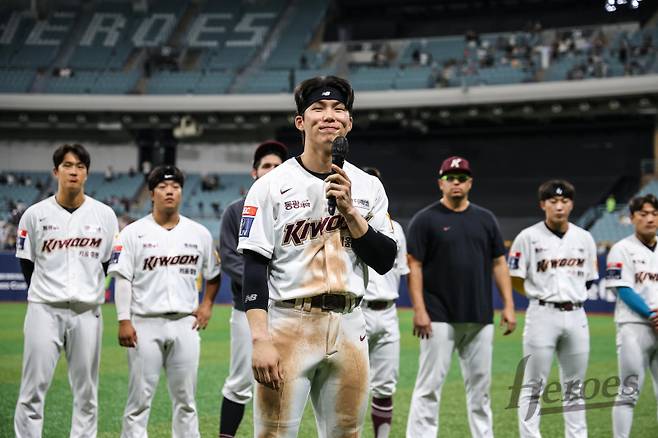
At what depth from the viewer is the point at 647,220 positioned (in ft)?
21.6

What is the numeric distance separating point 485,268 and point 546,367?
961 mm

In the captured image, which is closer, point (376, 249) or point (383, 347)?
point (376, 249)

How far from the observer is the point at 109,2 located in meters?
40.7

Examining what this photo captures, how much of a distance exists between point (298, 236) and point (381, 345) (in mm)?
3363

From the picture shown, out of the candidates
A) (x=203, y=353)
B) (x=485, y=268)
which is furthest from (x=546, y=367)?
(x=203, y=353)

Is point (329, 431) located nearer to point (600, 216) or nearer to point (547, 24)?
point (600, 216)

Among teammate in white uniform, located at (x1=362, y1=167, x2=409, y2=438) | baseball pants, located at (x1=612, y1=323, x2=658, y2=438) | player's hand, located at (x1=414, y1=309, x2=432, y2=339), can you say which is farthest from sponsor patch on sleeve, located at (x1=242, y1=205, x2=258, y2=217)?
baseball pants, located at (x1=612, y1=323, x2=658, y2=438)

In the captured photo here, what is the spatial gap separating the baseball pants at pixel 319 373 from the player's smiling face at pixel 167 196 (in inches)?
105

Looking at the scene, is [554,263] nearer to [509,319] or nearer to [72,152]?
[509,319]

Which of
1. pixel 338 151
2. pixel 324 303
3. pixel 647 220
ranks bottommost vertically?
pixel 324 303

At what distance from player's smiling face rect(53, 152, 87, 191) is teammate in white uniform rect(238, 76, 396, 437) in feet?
9.21

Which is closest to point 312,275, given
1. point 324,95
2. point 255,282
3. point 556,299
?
point 255,282

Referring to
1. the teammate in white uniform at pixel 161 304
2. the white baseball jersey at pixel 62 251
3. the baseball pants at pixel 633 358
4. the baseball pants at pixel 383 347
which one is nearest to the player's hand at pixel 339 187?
the teammate in white uniform at pixel 161 304

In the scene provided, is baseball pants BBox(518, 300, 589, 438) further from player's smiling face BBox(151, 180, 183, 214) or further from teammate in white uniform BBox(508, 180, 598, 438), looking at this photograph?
player's smiling face BBox(151, 180, 183, 214)
